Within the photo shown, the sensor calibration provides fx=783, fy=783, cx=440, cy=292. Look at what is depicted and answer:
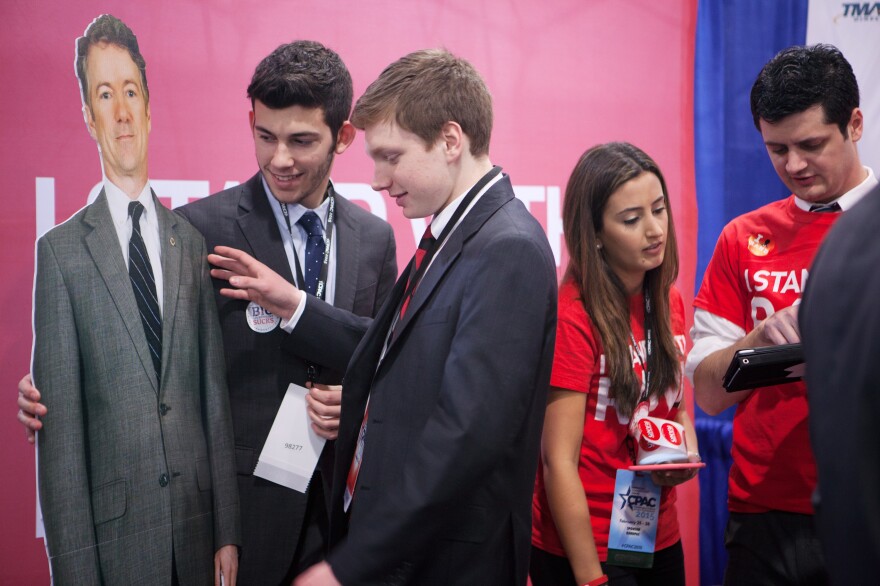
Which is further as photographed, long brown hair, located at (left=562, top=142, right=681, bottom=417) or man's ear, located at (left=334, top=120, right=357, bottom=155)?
man's ear, located at (left=334, top=120, right=357, bottom=155)

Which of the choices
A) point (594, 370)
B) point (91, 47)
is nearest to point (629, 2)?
point (594, 370)

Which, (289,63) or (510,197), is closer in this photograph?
(510,197)

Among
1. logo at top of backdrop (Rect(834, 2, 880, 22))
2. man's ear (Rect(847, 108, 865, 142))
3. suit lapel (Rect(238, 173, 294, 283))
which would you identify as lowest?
suit lapel (Rect(238, 173, 294, 283))

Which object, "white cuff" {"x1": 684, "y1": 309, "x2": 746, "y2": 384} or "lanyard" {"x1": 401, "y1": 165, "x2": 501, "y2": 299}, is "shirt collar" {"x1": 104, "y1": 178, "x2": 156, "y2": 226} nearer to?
"lanyard" {"x1": 401, "y1": 165, "x2": 501, "y2": 299}

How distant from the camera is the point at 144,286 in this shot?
7.31 feet

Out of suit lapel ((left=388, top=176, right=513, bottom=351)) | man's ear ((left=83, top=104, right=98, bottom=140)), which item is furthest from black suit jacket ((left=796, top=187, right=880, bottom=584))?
man's ear ((left=83, top=104, right=98, bottom=140))

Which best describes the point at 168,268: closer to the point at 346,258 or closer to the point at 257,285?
the point at 257,285

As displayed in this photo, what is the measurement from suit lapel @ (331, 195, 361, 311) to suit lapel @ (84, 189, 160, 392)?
571 millimetres

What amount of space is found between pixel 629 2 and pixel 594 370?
7.21ft

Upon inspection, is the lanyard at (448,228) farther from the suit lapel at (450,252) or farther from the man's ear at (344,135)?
the man's ear at (344,135)

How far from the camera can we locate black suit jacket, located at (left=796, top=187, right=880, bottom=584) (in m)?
0.74

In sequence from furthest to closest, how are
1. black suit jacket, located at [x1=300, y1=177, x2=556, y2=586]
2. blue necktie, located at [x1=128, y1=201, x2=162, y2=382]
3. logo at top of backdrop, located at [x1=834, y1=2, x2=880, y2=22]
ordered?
logo at top of backdrop, located at [x1=834, y1=2, x2=880, y2=22]
blue necktie, located at [x1=128, y1=201, x2=162, y2=382]
black suit jacket, located at [x1=300, y1=177, x2=556, y2=586]

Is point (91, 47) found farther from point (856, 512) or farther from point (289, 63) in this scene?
point (856, 512)

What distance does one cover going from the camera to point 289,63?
7.57 ft
